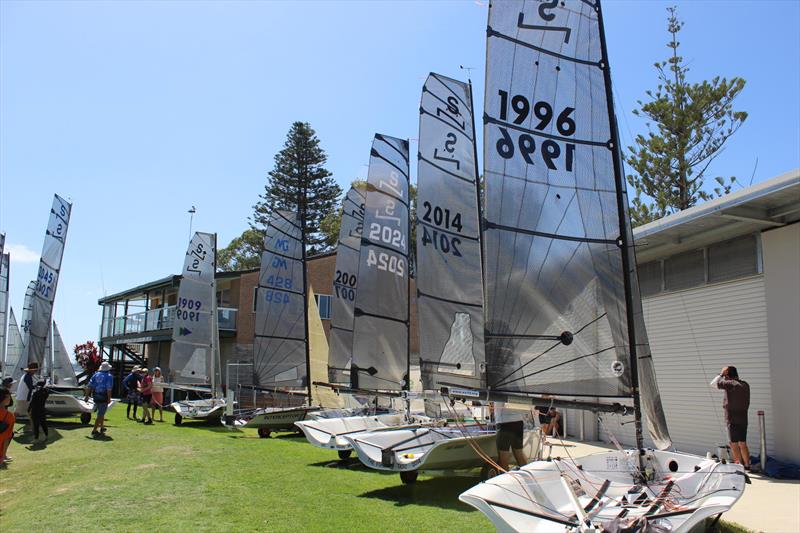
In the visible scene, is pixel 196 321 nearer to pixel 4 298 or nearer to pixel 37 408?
pixel 37 408

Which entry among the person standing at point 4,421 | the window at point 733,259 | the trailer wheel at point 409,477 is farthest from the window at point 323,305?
the person standing at point 4,421

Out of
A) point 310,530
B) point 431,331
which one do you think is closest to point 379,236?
point 431,331

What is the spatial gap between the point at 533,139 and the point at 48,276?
16045 mm

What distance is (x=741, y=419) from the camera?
30.5ft

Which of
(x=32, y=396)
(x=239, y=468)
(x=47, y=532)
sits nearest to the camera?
(x=47, y=532)

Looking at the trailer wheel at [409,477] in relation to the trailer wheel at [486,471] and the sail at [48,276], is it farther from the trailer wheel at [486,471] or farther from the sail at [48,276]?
the sail at [48,276]

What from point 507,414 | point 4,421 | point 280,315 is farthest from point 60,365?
point 507,414

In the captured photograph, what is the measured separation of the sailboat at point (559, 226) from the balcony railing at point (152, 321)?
2198cm

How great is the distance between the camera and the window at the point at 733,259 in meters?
11.1

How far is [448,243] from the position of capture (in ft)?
39.1

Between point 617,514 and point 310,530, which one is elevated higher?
point 617,514

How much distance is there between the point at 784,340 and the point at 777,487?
2471 millimetres

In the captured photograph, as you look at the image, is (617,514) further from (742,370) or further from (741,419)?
(742,370)

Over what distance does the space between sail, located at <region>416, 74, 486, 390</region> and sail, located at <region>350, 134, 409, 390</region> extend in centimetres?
202
